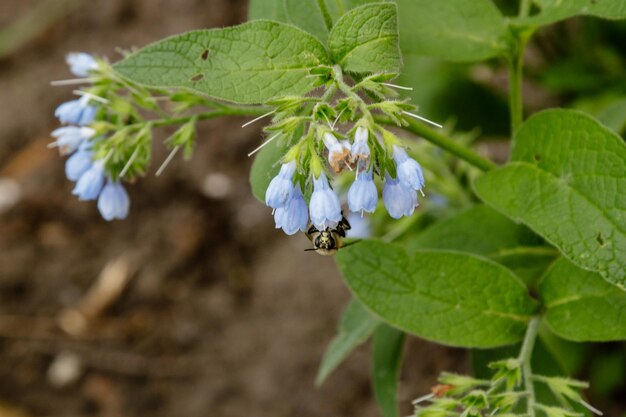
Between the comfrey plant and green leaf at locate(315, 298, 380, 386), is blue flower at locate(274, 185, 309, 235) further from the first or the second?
green leaf at locate(315, 298, 380, 386)

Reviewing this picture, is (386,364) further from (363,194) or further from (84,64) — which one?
(84,64)

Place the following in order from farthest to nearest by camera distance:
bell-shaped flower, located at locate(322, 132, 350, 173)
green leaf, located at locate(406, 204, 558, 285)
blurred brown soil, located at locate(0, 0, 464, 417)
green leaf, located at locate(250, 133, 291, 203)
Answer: blurred brown soil, located at locate(0, 0, 464, 417) → green leaf, located at locate(406, 204, 558, 285) → green leaf, located at locate(250, 133, 291, 203) → bell-shaped flower, located at locate(322, 132, 350, 173)

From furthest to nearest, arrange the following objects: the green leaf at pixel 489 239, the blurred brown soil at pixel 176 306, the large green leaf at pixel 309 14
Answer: the blurred brown soil at pixel 176 306
the green leaf at pixel 489 239
the large green leaf at pixel 309 14

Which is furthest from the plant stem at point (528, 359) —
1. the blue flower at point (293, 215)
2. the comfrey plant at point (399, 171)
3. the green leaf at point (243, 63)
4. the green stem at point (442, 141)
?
the green leaf at point (243, 63)

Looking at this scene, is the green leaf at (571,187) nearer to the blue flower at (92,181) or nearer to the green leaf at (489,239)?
the green leaf at (489,239)

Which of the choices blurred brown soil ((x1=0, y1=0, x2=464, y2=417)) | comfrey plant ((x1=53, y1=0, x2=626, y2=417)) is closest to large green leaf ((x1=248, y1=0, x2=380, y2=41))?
comfrey plant ((x1=53, y1=0, x2=626, y2=417))

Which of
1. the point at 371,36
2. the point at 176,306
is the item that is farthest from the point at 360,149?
the point at 176,306

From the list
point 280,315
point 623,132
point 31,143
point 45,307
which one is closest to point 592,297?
point 623,132

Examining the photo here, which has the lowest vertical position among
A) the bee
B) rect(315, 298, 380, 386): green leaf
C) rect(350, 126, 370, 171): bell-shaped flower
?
rect(315, 298, 380, 386): green leaf

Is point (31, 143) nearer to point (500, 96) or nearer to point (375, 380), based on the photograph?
point (500, 96)
